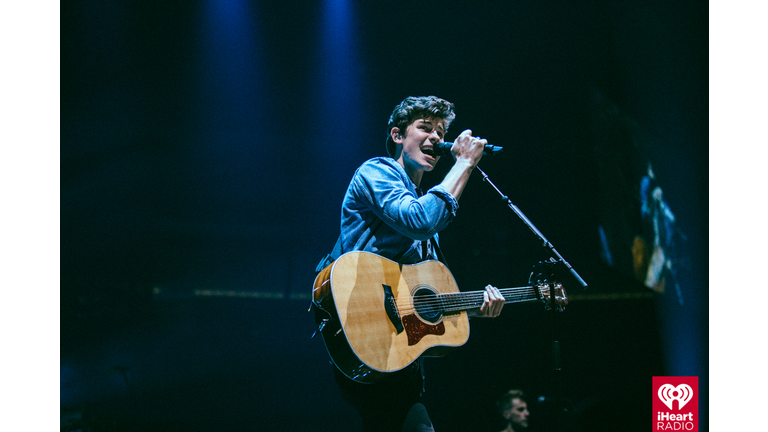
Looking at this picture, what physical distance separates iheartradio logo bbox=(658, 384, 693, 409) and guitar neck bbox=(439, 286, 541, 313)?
140 cm

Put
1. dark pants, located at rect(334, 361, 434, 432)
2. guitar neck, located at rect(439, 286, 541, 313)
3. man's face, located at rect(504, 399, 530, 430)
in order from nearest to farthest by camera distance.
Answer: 1. dark pants, located at rect(334, 361, 434, 432)
2. guitar neck, located at rect(439, 286, 541, 313)
3. man's face, located at rect(504, 399, 530, 430)

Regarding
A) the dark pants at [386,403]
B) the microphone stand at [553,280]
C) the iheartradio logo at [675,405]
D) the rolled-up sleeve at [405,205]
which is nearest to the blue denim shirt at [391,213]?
the rolled-up sleeve at [405,205]

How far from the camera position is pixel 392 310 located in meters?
1.92

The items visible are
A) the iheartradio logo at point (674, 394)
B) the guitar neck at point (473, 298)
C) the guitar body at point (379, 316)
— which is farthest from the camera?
the iheartradio logo at point (674, 394)

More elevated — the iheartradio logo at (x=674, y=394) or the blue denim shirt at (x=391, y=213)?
the blue denim shirt at (x=391, y=213)

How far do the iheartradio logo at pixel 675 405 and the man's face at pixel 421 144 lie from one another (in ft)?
6.83

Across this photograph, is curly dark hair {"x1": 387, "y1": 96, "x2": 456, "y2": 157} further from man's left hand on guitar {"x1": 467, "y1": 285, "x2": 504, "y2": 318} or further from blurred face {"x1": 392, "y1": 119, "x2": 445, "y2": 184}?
man's left hand on guitar {"x1": 467, "y1": 285, "x2": 504, "y2": 318}

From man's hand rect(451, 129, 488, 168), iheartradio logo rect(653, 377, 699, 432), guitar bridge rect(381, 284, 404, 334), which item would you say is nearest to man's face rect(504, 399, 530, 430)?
iheartradio logo rect(653, 377, 699, 432)

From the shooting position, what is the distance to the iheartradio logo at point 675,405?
3.05 metres

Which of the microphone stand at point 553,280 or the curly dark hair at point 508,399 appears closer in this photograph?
the microphone stand at point 553,280

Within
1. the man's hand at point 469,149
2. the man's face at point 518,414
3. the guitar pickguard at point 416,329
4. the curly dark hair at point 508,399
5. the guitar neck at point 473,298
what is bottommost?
the man's face at point 518,414

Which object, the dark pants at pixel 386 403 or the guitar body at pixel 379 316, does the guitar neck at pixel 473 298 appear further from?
the dark pants at pixel 386 403

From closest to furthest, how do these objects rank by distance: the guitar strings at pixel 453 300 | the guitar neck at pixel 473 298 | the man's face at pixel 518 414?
1. the guitar strings at pixel 453 300
2. the guitar neck at pixel 473 298
3. the man's face at pixel 518 414

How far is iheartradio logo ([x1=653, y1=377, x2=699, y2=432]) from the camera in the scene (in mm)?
3053
